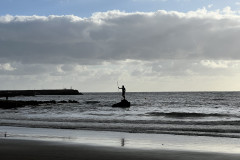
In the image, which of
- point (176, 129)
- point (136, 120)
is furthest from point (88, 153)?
point (136, 120)

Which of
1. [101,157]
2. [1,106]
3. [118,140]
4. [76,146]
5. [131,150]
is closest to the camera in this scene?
[101,157]

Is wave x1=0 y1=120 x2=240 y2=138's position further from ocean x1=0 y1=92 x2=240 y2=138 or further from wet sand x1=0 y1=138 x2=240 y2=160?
wet sand x1=0 y1=138 x2=240 y2=160

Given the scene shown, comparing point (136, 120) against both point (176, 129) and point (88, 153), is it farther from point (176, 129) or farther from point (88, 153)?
point (88, 153)

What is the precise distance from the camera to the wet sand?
11977 mm

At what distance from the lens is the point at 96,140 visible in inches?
666

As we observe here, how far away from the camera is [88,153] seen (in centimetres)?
1288

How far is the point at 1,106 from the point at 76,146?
48364mm

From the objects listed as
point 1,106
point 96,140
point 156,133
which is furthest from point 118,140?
point 1,106

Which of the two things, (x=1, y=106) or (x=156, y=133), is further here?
(x=1, y=106)

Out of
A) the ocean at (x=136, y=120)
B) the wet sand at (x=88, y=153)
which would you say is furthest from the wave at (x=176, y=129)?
the wet sand at (x=88, y=153)

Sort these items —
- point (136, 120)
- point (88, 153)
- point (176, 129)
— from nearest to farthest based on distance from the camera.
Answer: point (88, 153), point (176, 129), point (136, 120)

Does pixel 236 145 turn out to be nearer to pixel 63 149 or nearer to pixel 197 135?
pixel 197 135

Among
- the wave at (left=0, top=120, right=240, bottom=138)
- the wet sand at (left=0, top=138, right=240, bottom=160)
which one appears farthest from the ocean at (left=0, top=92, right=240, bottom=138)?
the wet sand at (left=0, top=138, right=240, bottom=160)

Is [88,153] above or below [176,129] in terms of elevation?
above
